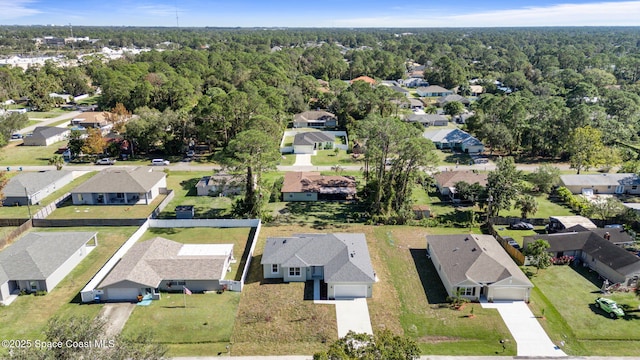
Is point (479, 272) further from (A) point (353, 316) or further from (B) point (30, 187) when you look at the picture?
(B) point (30, 187)

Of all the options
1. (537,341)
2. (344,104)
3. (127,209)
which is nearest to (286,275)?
(537,341)

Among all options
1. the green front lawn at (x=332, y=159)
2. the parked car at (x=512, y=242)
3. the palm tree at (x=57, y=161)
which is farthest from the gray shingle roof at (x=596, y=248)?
the palm tree at (x=57, y=161)

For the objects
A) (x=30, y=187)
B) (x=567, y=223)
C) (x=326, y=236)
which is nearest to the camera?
(x=326, y=236)

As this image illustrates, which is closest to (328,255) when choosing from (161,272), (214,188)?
(161,272)

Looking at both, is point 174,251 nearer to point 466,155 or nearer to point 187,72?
point 466,155

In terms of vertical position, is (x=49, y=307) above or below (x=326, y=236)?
below

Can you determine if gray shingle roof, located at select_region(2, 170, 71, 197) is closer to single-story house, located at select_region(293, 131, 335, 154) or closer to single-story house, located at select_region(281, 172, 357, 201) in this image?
single-story house, located at select_region(281, 172, 357, 201)

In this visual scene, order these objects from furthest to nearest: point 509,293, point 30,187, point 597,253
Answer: point 30,187
point 597,253
point 509,293

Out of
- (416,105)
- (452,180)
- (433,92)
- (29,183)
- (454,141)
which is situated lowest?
(29,183)
